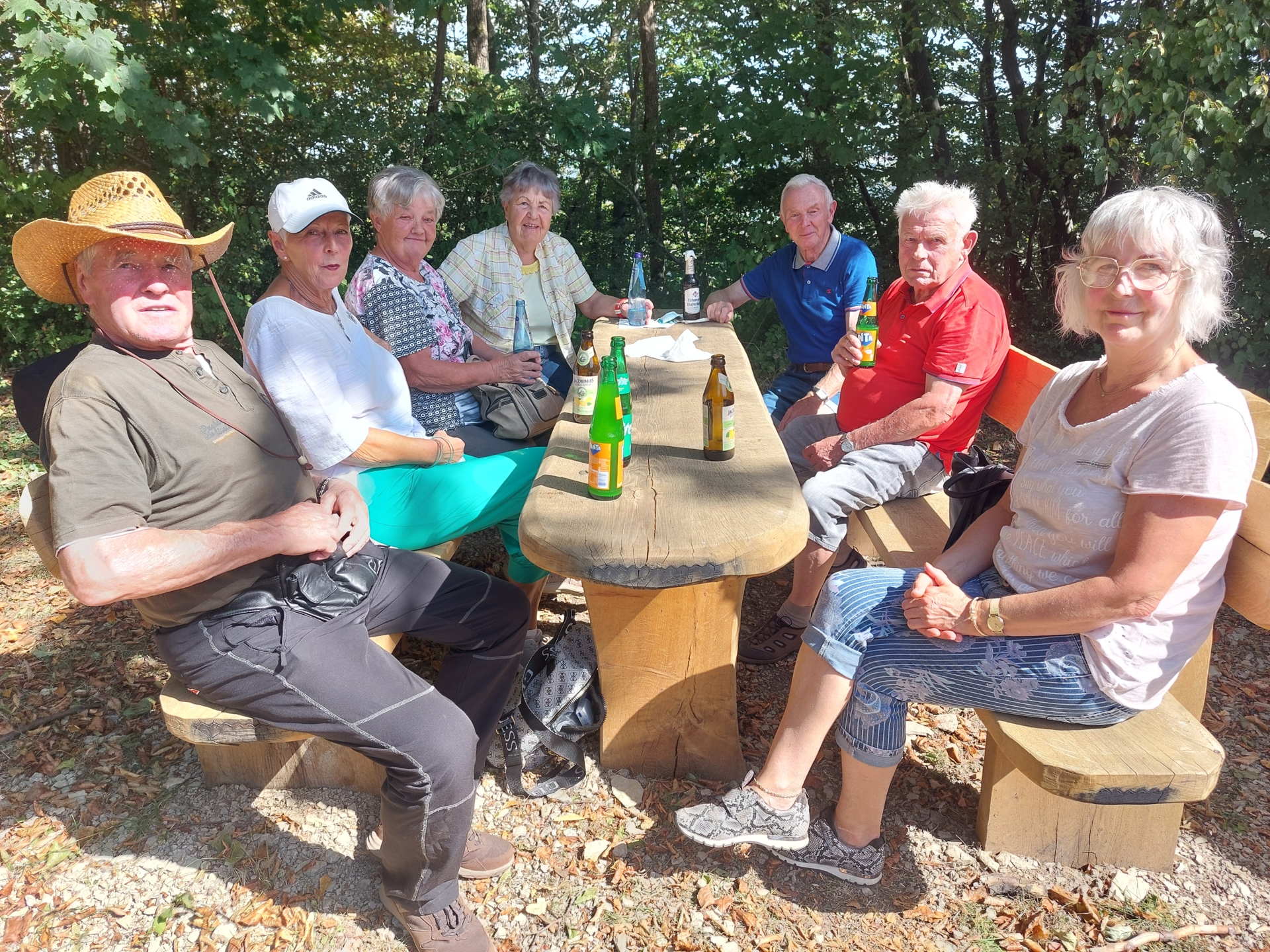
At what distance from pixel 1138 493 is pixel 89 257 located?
2428 mm

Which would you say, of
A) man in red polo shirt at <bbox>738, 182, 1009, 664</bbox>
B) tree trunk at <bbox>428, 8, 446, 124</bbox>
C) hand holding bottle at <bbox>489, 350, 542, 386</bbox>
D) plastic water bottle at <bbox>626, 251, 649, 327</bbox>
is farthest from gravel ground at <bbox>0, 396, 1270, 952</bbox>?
tree trunk at <bbox>428, 8, 446, 124</bbox>

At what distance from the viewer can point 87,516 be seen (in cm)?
174

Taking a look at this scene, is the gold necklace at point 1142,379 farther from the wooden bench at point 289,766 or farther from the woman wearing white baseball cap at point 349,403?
the wooden bench at point 289,766

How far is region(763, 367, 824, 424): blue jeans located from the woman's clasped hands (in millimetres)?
2306

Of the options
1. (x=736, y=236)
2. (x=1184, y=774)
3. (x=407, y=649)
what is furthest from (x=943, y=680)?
(x=736, y=236)

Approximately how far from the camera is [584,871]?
7.86 ft

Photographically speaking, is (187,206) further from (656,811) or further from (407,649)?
(656,811)

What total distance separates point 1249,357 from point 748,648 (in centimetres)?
349

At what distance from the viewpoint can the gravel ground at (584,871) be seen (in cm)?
219

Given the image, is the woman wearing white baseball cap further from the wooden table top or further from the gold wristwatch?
the gold wristwatch

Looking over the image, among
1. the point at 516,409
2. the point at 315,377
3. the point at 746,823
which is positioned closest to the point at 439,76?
the point at 516,409

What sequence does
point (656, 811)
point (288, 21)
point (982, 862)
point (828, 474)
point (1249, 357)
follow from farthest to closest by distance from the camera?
point (288, 21), point (1249, 357), point (828, 474), point (656, 811), point (982, 862)

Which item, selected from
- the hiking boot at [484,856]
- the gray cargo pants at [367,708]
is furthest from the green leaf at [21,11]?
the hiking boot at [484,856]

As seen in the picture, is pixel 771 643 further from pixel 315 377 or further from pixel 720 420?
pixel 315 377
